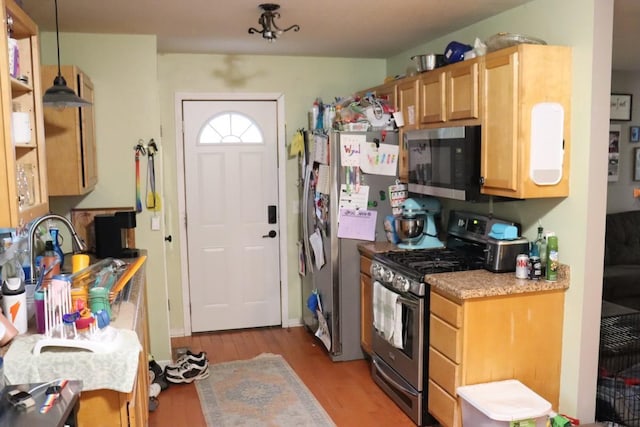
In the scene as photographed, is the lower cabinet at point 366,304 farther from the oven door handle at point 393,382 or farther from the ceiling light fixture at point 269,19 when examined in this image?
the ceiling light fixture at point 269,19

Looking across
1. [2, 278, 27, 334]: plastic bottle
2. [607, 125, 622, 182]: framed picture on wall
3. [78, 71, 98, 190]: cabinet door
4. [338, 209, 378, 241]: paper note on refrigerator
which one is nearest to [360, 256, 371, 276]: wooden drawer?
[338, 209, 378, 241]: paper note on refrigerator

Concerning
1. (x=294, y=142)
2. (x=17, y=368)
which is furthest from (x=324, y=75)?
(x=17, y=368)

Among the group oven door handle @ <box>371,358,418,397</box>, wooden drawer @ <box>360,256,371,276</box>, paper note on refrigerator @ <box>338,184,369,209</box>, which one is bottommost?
oven door handle @ <box>371,358,418,397</box>

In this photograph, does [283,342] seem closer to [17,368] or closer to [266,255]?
[266,255]

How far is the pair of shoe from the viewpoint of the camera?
382 centimetres

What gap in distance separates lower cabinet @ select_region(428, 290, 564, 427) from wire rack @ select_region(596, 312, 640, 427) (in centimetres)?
31

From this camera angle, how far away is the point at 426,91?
3.57 m

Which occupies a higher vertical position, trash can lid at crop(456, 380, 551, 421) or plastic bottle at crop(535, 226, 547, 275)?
plastic bottle at crop(535, 226, 547, 275)

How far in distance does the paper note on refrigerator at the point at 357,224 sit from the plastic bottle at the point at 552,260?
146 centimetres

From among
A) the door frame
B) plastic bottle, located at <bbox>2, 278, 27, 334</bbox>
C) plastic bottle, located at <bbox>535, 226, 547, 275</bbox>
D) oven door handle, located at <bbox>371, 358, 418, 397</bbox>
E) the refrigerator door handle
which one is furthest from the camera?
the door frame

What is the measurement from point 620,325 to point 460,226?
1.21 m

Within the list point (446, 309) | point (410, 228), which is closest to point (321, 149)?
point (410, 228)

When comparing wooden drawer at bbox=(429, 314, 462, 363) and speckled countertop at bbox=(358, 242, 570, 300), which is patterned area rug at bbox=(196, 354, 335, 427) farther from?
speckled countertop at bbox=(358, 242, 570, 300)

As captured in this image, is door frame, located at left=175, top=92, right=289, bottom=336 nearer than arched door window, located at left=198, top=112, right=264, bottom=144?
Yes
